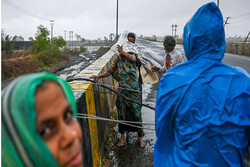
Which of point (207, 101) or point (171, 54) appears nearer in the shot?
point (207, 101)

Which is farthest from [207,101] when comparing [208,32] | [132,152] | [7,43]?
[7,43]

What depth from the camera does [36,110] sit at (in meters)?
0.76

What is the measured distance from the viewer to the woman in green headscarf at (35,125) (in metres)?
0.75

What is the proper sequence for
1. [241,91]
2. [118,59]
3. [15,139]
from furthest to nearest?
[118,59] < [241,91] < [15,139]

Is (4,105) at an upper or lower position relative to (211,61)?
lower

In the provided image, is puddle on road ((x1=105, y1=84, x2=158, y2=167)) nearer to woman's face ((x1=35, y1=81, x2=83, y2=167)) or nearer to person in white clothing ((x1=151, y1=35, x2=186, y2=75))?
person in white clothing ((x1=151, y1=35, x2=186, y2=75))

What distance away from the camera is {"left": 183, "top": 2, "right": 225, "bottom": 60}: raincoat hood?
190cm

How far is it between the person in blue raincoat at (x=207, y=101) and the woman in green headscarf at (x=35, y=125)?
1261mm

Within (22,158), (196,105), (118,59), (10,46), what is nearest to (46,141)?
(22,158)

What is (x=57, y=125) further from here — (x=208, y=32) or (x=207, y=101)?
(x=208, y=32)

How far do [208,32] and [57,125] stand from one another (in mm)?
1496

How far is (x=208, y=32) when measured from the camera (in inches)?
74.7

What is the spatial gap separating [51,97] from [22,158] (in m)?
0.21

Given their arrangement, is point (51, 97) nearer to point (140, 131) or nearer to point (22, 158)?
point (22, 158)
